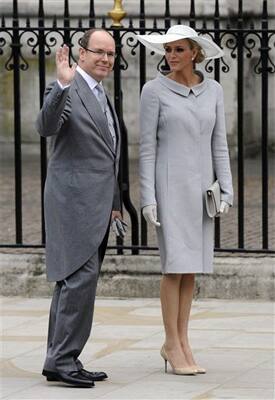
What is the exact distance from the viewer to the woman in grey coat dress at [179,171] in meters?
8.36

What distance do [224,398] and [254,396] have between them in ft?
0.54

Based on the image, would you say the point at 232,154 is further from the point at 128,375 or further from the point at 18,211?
the point at 128,375

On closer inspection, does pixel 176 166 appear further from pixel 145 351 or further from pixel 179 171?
pixel 145 351

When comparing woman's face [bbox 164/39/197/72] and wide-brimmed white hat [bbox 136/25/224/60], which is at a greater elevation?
wide-brimmed white hat [bbox 136/25/224/60]

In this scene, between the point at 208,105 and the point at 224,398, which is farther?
the point at 208,105

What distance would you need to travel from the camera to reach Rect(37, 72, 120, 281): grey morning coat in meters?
8.09

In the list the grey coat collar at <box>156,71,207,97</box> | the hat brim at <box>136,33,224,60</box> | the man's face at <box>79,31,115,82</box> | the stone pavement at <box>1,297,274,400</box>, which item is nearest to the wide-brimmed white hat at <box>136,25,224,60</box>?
the hat brim at <box>136,33,224,60</box>

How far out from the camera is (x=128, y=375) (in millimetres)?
8422

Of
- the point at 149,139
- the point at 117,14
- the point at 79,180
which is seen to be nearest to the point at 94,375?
the point at 79,180

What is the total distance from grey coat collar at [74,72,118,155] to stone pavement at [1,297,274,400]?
4.16ft

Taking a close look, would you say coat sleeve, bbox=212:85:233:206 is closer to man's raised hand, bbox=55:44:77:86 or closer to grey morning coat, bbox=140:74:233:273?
grey morning coat, bbox=140:74:233:273

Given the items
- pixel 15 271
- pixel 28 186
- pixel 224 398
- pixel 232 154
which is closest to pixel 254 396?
pixel 224 398

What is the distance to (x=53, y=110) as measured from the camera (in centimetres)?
788

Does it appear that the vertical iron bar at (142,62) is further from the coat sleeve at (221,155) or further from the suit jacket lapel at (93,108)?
the suit jacket lapel at (93,108)
